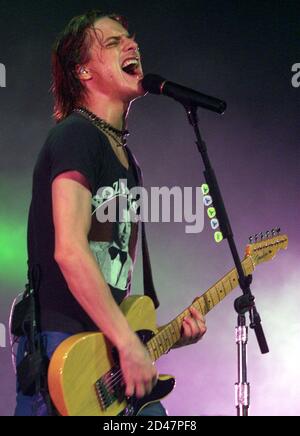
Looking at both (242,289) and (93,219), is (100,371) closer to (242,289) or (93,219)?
(93,219)

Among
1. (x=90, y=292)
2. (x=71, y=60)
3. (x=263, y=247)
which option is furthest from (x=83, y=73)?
(x=263, y=247)

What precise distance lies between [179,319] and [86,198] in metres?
0.70

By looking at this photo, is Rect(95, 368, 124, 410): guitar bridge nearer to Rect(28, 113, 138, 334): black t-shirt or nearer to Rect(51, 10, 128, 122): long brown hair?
Rect(28, 113, 138, 334): black t-shirt

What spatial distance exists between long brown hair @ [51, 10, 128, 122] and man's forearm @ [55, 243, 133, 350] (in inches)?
30.6

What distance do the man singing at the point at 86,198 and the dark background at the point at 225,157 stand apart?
1.58m

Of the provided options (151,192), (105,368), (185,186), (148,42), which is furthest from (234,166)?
(105,368)

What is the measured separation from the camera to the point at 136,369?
6.23 ft

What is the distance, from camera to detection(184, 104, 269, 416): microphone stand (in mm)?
2211

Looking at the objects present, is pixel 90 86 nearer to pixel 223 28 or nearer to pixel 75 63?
pixel 75 63

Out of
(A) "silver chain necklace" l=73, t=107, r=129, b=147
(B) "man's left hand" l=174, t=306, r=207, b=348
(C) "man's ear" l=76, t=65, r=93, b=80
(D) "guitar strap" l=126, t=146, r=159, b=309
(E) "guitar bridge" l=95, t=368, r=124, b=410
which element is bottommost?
(E) "guitar bridge" l=95, t=368, r=124, b=410

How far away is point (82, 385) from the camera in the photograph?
6.08ft

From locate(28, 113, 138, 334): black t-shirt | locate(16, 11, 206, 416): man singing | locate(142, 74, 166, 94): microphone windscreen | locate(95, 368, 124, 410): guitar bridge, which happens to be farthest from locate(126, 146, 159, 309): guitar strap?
locate(95, 368, 124, 410): guitar bridge

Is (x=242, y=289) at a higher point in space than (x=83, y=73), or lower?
lower

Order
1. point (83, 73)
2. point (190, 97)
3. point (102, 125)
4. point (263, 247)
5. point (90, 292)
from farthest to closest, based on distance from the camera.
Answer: point (263, 247) < point (83, 73) < point (102, 125) < point (190, 97) < point (90, 292)
